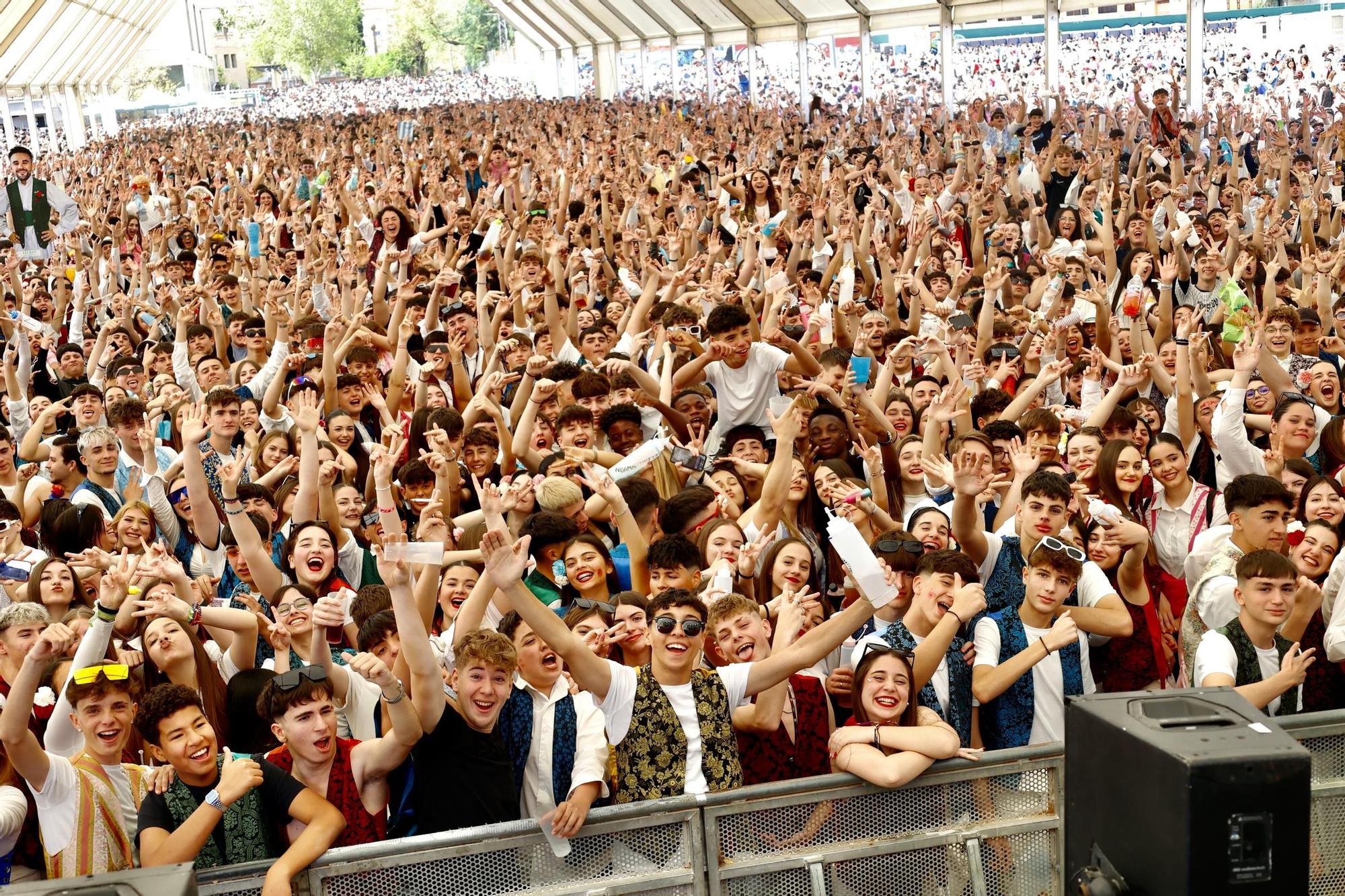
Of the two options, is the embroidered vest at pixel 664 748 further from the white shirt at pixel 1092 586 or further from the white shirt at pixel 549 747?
the white shirt at pixel 1092 586

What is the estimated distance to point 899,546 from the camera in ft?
14.5

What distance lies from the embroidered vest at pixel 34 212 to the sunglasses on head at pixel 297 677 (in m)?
11.1

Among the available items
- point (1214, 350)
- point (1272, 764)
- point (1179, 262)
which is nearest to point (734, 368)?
point (1214, 350)

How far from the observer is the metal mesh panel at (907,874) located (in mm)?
3578

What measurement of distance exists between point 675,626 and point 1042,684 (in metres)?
1.19

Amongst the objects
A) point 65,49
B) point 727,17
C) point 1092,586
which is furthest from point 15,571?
point 65,49

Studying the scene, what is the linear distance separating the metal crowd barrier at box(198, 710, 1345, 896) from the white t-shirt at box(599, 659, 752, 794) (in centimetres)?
21

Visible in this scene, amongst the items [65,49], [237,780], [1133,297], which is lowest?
[237,780]

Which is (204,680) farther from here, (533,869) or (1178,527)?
(1178,527)

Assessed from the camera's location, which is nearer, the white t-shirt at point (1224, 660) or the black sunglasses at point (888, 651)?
the black sunglasses at point (888, 651)

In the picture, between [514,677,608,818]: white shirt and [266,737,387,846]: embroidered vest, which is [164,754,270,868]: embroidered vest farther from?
[514,677,608,818]: white shirt

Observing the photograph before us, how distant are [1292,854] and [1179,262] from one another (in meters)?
7.23

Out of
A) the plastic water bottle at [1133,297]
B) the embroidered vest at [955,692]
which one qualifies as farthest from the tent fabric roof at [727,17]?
the embroidered vest at [955,692]

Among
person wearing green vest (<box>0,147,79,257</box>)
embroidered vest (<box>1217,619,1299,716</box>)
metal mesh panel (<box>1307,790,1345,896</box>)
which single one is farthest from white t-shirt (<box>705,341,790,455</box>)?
person wearing green vest (<box>0,147,79,257</box>)
